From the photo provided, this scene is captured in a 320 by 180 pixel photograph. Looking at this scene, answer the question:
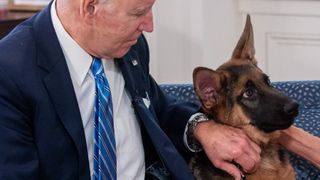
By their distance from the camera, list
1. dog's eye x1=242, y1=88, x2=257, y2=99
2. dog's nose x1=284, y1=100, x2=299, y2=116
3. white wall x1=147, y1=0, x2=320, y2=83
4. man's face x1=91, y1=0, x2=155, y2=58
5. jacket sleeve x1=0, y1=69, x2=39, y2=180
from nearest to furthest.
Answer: jacket sleeve x1=0, y1=69, x2=39, y2=180 → man's face x1=91, y1=0, x2=155, y2=58 → dog's nose x1=284, y1=100, x2=299, y2=116 → dog's eye x1=242, y1=88, x2=257, y2=99 → white wall x1=147, y1=0, x2=320, y2=83

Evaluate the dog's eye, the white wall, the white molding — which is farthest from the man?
the white molding

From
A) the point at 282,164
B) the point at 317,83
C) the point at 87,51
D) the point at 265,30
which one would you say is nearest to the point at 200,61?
the point at 265,30

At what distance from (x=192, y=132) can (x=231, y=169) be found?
165 millimetres

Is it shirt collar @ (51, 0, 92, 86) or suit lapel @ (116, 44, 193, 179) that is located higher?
shirt collar @ (51, 0, 92, 86)

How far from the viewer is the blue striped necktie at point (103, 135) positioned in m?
1.25

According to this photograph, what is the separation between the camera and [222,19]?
98.9 inches

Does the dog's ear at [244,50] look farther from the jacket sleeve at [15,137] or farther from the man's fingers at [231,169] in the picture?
the jacket sleeve at [15,137]

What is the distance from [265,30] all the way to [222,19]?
0.78ft

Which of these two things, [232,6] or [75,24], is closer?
[75,24]

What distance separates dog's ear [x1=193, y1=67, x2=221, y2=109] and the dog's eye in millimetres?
78

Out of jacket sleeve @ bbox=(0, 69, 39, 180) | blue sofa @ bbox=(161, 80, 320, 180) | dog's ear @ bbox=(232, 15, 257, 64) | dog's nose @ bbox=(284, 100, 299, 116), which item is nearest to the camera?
jacket sleeve @ bbox=(0, 69, 39, 180)

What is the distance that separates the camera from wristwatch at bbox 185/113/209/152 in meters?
1.46

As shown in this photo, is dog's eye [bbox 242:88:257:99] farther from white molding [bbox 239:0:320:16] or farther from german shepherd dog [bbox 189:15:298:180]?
white molding [bbox 239:0:320:16]

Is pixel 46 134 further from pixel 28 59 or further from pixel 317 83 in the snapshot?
pixel 317 83
